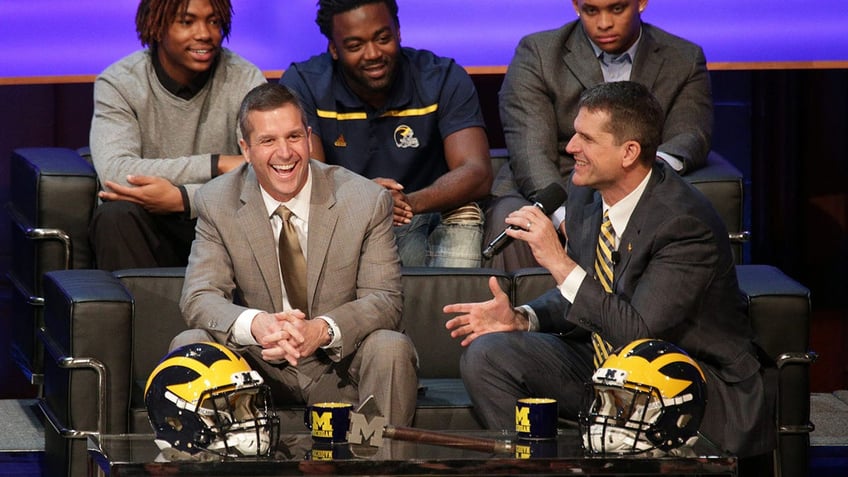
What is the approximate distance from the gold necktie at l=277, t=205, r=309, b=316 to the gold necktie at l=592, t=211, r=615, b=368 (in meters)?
0.78

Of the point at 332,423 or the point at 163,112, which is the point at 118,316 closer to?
Result: the point at 332,423

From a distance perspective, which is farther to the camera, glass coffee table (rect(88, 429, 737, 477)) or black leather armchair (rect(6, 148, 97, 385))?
black leather armchair (rect(6, 148, 97, 385))

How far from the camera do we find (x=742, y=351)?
3.80 metres

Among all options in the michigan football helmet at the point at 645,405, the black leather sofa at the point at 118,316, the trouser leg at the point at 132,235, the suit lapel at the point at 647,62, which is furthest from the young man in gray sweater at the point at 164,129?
the michigan football helmet at the point at 645,405

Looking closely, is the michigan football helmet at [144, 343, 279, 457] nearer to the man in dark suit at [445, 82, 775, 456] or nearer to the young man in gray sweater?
the man in dark suit at [445, 82, 775, 456]

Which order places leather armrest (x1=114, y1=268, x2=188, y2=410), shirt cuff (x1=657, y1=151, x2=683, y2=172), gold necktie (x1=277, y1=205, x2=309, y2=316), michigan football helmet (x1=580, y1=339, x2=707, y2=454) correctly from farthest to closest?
1. shirt cuff (x1=657, y1=151, x2=683, y2=172)
2. leather armrest (x1=114, y1=268, x2=188, y2=410)
3. gold necktie (x1=277, y1=205, x2=309, y2=316)
4. michigan football helmet (x1=580, y1=339, x2=707, y2=454)

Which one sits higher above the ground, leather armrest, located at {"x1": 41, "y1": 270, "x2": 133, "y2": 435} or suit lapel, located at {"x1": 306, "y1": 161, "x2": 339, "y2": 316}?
suit lapel, located at {"x1": 306, "y1": 161, "x2": 339, "y2": 316}

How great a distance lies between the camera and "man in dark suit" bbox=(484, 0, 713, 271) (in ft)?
15.7

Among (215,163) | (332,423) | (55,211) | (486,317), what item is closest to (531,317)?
(486,317)

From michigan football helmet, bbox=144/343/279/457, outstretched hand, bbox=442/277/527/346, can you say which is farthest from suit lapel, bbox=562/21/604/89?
michigan football helmet, bbox=144/343/279/457

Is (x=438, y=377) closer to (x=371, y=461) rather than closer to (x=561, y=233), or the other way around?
(x=561, y=233)

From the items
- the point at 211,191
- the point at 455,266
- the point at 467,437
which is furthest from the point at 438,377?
the point at 467,437

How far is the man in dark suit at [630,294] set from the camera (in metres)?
3.70

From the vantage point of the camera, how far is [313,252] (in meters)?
4.00
